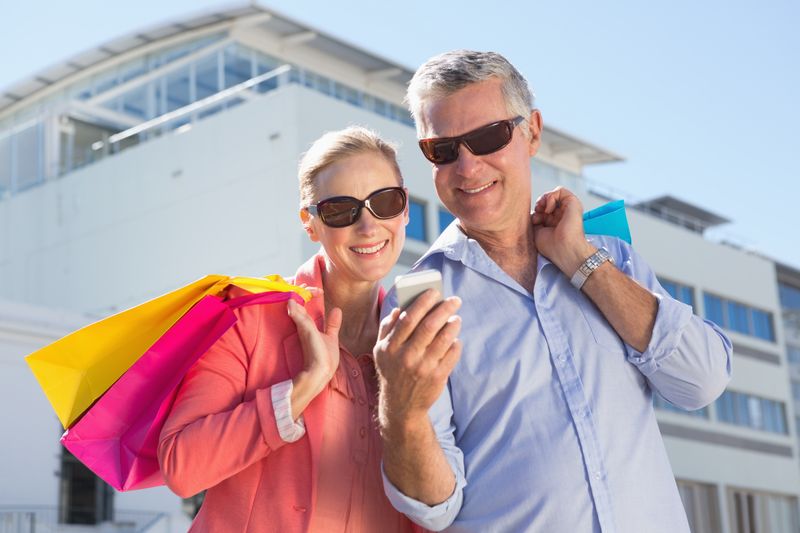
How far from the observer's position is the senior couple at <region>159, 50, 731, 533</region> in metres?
3.04

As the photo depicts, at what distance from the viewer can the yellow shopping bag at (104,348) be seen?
3.36 m

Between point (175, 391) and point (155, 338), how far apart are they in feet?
0.70

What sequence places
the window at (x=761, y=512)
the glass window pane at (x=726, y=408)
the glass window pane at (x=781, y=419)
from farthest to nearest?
the glass window pane at (x=781, y=419), the glass window pane at (x=726, y=408), the window at (x=761, y=512)

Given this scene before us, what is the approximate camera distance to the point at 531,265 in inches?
137

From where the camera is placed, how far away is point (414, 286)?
7.91 ft

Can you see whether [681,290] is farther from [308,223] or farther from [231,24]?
[308,223]

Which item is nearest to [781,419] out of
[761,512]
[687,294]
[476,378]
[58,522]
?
[761,512]

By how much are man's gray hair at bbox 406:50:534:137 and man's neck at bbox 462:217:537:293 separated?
35cm

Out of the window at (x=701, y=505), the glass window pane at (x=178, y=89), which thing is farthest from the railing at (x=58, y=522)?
the window at (x=701, y=505)

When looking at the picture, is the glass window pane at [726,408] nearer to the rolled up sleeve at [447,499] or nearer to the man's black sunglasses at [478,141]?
the man's black sunglasses at [478,141]

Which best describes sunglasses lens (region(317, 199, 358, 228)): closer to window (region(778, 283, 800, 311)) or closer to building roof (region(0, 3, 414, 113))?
building roof (region(0, 3, 414, 113))

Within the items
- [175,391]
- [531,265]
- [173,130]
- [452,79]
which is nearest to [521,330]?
[531,265]

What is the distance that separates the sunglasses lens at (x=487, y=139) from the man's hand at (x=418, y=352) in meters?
0.96

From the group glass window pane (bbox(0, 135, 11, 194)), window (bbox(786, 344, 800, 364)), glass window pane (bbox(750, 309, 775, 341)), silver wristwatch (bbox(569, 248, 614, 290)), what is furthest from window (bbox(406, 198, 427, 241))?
window (bbox(786, 344, 800, 364))
